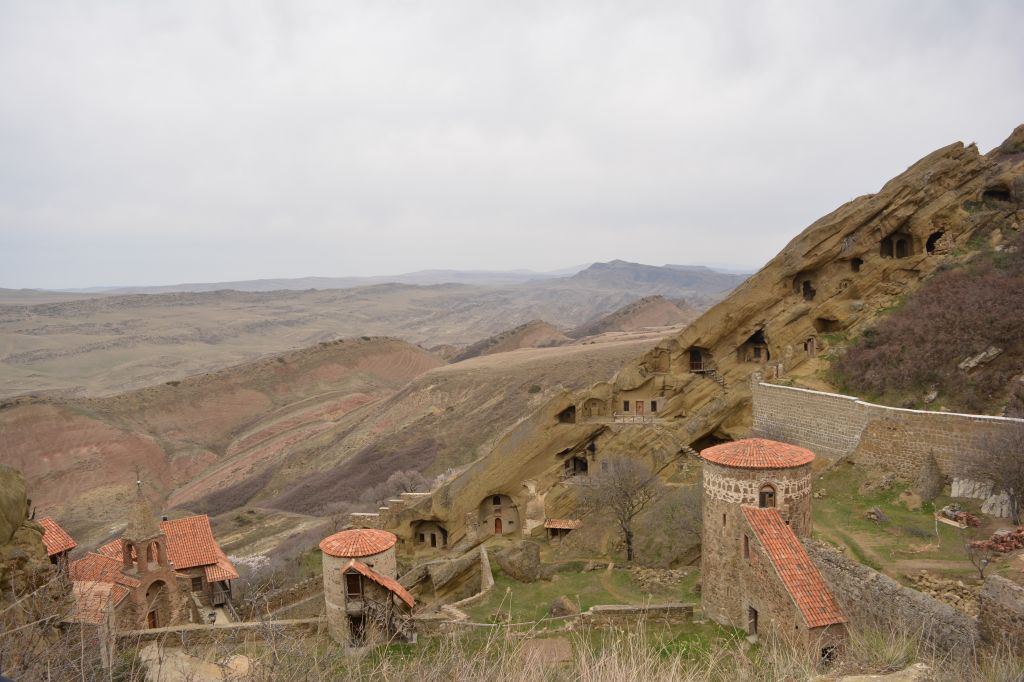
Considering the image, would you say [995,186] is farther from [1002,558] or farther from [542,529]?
[542,529]

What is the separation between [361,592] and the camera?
19.1 metres

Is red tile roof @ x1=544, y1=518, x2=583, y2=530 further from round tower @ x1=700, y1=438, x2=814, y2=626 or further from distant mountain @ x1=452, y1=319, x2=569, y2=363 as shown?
distant mountain @ x1=452, y1=319, x2=569, y2=363

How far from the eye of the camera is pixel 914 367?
23.1m

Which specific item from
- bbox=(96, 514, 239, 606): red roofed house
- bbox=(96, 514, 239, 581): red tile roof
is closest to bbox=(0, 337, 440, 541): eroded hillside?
bbox=(96, 514, 239, 581): red tile roof

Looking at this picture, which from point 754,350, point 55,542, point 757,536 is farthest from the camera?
point 754,350

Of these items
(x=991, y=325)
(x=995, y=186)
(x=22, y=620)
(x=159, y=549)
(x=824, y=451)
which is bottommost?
(x=159, y=549)

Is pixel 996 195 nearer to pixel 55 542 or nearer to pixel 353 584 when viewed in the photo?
pixel 353 584

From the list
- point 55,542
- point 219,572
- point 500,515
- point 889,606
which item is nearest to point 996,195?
point 889,606

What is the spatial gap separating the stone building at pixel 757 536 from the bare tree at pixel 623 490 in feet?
22.4

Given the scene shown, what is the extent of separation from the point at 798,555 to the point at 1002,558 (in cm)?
398

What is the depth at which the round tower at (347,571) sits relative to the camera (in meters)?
18.9

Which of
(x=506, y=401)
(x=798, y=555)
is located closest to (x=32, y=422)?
(x=506, y=401)

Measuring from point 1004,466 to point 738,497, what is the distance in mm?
6553

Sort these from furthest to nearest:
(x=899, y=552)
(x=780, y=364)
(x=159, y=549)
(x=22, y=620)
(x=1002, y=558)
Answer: (x=780, y=364), (x=159, y=549), (x=899, y=552), (x=1002, y=558), (x=22, y=620)
